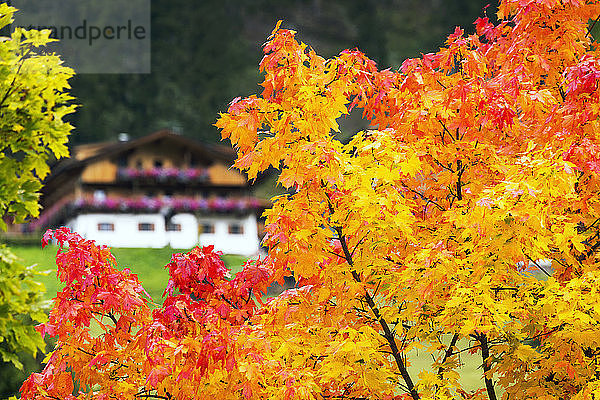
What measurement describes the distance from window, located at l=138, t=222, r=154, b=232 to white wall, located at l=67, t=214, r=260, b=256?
0.12 metres

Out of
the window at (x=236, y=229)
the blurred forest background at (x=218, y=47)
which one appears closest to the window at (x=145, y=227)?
the window at (x=236, y=229)

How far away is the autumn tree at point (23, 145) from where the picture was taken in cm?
1022

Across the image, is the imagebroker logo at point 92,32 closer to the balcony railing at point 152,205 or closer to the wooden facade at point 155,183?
the wooden facade at point 155,183

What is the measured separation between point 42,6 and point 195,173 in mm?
37774

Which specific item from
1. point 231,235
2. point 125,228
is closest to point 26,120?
point 125,228

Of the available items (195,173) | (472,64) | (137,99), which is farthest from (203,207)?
(472,64)

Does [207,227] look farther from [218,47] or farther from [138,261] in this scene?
[218,47]

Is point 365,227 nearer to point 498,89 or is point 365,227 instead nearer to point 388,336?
point 388,336

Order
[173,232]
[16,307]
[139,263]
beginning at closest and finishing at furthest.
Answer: [16,307]
[139,263]
[173,232]

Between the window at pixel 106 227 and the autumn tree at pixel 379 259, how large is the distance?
3740cm

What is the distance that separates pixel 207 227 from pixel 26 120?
3299cm

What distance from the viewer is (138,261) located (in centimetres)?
3422

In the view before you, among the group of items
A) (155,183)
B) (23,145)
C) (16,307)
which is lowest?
(16,307)

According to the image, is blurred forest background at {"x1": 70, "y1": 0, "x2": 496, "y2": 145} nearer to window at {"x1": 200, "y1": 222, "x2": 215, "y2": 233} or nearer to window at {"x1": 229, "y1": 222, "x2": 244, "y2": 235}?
window at {"x1": 200, "y1": 222, "x2": 215, "y2": 233}
